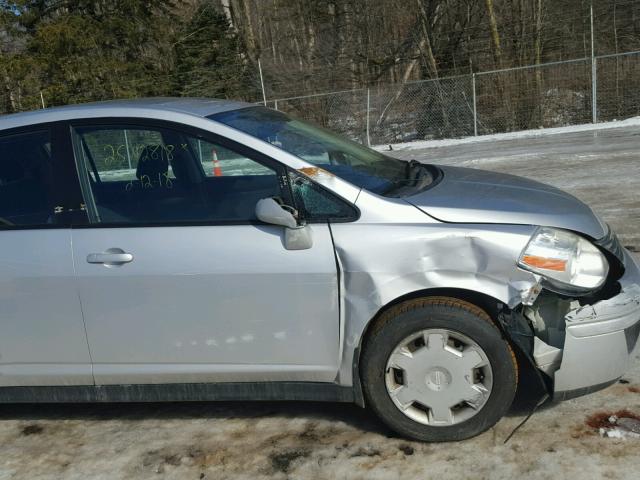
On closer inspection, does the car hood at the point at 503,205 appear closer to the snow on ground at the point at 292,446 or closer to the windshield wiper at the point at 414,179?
the windshield wiper at the point at 414,179

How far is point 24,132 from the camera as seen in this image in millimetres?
3625

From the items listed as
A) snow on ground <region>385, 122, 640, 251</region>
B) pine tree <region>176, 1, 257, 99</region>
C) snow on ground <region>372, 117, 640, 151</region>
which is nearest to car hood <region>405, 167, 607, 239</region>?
snow on ground <region>385, 122, 640, 251</region>

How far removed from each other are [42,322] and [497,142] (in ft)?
52.3

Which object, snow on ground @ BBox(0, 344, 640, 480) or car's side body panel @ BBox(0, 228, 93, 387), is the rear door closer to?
car's side body panel @ BBox(0, 228, 93, 387)

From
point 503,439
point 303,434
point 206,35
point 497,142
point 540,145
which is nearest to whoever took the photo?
Answer: point 503,439

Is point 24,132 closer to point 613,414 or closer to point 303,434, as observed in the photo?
point 303,434

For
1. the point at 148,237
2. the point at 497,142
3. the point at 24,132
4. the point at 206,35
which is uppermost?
the point at 206,35

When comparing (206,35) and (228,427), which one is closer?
(228,427)

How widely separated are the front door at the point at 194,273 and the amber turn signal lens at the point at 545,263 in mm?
883

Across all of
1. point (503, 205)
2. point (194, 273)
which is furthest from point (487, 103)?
point (194, 273)

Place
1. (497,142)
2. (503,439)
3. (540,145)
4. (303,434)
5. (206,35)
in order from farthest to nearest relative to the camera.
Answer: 1. (206,35)
2. (497,142)
3. (540,145)
4. (303,434)
5. (503,439)

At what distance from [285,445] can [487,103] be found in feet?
60.8

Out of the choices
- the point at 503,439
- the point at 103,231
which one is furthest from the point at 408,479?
the point at 103,231

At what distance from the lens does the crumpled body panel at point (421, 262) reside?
3.04 metres
